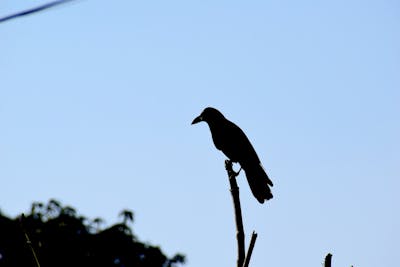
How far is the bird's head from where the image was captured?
7.93 metres

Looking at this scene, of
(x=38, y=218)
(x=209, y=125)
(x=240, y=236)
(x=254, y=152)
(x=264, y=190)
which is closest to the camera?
(x=240, y=236)

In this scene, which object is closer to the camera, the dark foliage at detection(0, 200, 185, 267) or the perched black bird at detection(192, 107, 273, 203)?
the perched black bird at detection(192, 107, 273, 203)

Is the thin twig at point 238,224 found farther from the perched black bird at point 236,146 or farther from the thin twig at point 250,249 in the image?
the perched black bird at point 236,146

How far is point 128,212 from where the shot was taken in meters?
29.8

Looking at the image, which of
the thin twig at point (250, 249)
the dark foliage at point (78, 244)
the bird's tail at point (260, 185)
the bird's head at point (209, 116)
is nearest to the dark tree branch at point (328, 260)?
the thin twig at point (250, 249)

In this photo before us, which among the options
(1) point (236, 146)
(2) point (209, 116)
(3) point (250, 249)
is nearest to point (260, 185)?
(1) point (236, 146)

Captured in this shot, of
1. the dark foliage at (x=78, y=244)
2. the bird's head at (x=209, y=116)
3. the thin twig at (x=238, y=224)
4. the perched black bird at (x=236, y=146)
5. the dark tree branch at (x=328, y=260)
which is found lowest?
the dark tree branch at (x=328, y=260)

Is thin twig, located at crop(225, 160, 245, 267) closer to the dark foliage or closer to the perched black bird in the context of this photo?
the perched black bird

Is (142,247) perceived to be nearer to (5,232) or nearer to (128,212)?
(128,212)

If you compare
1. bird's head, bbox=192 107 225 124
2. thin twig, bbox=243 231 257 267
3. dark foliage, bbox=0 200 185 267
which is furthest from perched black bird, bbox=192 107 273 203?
dark foliage, bbox=0 200 185 267

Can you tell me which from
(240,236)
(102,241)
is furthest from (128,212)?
(240,236)

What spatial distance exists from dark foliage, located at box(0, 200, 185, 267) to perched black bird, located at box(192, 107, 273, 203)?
22.4m

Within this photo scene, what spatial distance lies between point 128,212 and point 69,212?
14.4ft

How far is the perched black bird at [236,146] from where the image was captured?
6161mm
